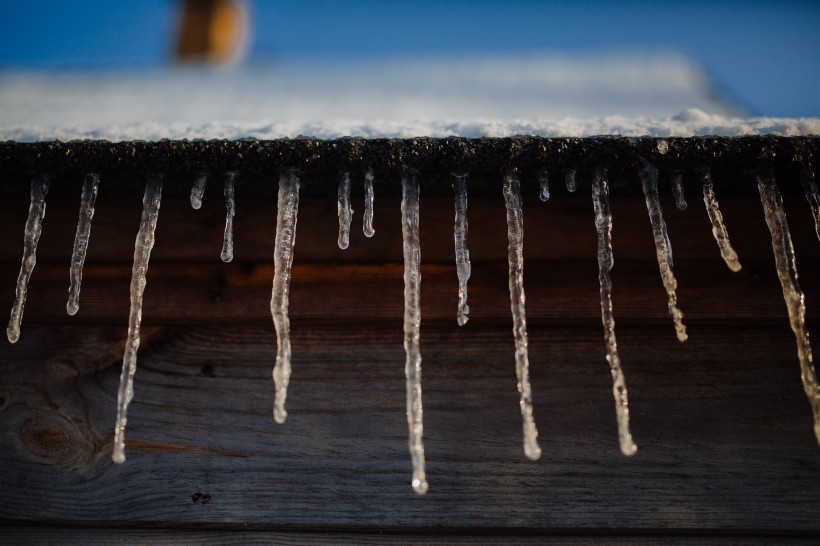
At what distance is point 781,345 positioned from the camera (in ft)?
4.72

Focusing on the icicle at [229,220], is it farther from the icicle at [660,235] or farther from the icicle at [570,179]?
the icicle at [660,235]

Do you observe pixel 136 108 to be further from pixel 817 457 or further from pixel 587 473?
pixel 817 457

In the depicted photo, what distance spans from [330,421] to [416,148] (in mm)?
803

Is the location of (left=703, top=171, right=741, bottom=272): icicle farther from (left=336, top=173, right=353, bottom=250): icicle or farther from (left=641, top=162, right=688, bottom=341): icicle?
(left=336, top=173, right=353, bottom=250): icicle

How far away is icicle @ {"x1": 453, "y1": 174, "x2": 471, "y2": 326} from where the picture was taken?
1.15m

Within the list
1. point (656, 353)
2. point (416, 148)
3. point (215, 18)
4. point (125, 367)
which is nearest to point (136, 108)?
point (125, 367)

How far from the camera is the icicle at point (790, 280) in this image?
1.11 m

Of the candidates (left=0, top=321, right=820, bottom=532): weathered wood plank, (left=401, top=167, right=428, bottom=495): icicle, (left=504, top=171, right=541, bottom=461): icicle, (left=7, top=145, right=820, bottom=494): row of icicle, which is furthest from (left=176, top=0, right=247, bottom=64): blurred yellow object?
(left=504, top=171, right=541, bottom=461): icicle

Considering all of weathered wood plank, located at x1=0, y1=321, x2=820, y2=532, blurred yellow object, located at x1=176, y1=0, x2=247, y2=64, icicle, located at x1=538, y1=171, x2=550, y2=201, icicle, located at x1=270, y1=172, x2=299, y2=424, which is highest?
blurred yellow object, located at x1=176, y1=0, x2=247, y2=64

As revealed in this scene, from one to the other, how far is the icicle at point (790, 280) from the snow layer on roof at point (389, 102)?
7.5 inches

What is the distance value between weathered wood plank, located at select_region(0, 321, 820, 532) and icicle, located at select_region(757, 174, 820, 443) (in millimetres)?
304

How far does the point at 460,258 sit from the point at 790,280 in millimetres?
751

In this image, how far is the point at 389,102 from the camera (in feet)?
11.6

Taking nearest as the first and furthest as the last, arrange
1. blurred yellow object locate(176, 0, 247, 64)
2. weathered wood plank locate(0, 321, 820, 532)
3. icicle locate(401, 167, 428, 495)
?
icicle locate(401, 167, 428, 495), weathered wood plank locate(0, 321, 820, 532), blurred yellow object locate(176, 0, 247, 64)
